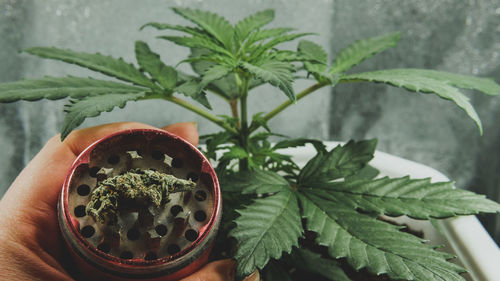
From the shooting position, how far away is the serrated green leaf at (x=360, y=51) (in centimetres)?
71

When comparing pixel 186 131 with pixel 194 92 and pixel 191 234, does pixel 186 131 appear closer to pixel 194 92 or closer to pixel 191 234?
pixel 194 92

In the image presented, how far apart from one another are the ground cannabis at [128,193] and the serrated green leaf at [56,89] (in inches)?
6.2

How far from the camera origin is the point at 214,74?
552 mm

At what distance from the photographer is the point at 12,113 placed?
121 centimetres

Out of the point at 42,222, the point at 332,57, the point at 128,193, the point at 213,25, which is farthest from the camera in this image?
the point at 332,57

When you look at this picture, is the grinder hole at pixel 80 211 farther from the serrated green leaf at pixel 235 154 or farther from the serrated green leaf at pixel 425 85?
the serrated green leaf at pixel 425 85

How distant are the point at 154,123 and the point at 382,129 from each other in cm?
64

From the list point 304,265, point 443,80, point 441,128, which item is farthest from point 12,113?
point 441,128

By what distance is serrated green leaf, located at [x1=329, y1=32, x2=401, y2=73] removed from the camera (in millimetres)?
709

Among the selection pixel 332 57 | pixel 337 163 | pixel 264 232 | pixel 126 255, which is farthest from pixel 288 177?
pixel 332 57

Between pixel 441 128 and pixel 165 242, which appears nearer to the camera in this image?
pixel 165 242

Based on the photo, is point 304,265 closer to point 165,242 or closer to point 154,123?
point 165,242

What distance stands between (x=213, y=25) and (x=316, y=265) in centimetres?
37

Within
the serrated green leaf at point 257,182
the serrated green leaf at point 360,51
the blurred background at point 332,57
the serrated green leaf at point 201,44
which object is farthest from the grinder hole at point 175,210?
the blurred background at point 332,57
